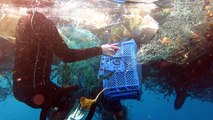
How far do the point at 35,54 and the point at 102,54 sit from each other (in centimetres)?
120

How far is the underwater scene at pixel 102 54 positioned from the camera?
485 centimetres

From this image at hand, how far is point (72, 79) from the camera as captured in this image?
307 inches

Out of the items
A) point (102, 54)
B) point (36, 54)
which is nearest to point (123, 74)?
point (102, 54)

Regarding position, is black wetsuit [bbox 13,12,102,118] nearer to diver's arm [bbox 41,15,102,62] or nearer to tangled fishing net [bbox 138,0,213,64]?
diver's arm [bbox 41,15,102,62]

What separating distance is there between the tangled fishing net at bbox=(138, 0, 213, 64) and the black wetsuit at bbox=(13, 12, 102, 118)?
287cm

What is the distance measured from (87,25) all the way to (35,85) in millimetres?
5522

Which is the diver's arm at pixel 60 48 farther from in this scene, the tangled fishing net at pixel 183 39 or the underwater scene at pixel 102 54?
the tangled fishing net at pixel 183 39

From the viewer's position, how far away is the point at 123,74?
21.6 feet

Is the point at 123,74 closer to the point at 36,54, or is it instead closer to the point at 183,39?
the point at 183,39

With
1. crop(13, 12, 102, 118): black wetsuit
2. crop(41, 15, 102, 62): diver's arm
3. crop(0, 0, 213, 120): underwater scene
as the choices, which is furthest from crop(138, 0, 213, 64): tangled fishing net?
crop(13, 12, 102, 118): black wetsuit

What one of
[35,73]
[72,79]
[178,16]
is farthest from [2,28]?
[178,16]

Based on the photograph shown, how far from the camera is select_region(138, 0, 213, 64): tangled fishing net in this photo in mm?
6934

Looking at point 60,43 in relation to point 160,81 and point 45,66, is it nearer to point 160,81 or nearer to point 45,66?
point 45,66

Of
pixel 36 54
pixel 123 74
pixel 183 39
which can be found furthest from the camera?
pixel 183 39
